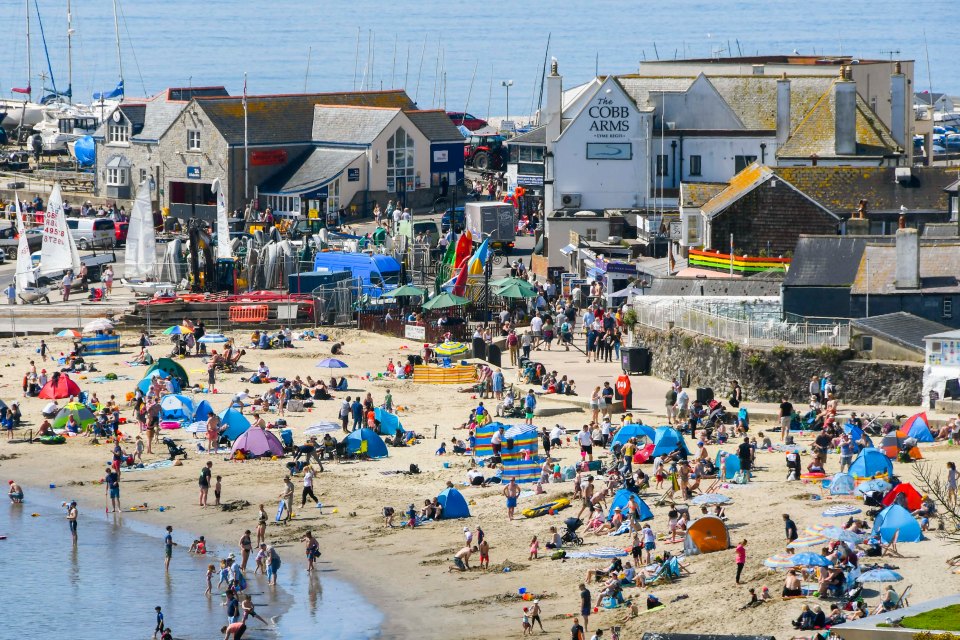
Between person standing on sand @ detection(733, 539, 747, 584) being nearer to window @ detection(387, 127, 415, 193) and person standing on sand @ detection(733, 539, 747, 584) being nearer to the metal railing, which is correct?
the metal railing

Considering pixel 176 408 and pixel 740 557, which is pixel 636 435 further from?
pixel 176 408

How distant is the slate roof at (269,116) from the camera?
261 feet

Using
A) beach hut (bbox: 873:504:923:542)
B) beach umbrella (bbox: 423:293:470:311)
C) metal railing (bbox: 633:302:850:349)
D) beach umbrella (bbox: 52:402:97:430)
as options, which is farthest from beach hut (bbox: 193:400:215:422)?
beach hut (bbox: 873:504:923:542)

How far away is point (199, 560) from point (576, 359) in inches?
707

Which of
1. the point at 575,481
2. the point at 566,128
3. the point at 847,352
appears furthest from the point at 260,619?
the point at 566,128

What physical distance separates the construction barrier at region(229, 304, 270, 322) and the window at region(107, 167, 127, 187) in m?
26.2

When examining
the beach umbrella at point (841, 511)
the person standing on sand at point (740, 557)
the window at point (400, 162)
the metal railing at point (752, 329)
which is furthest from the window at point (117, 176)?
the person standing on sand at point (740, 557)

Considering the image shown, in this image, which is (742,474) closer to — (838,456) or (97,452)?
(838,456)

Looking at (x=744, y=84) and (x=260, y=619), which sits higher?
(x=744, y=84)

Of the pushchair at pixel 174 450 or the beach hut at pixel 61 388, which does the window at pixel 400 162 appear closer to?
the beach hut at pixel 61 388

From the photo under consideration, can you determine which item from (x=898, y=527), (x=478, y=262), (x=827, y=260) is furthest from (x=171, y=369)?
(x=898, y=527)

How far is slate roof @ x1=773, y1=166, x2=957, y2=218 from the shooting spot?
182ft

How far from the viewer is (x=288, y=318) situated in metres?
59.6

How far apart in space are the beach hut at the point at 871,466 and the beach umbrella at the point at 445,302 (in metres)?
24.2
